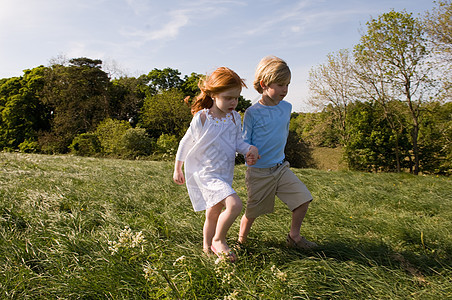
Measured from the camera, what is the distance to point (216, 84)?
2447 mm

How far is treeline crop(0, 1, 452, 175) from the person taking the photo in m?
14.0

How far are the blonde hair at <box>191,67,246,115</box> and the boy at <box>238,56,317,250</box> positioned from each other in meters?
0.31

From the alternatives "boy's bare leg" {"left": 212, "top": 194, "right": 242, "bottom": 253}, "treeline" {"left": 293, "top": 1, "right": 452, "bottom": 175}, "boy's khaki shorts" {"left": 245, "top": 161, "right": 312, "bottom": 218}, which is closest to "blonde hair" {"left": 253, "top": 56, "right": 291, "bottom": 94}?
"boy's khaki shorts" {"left": 245, "top": 161, "right": 312, "bottom": 218}

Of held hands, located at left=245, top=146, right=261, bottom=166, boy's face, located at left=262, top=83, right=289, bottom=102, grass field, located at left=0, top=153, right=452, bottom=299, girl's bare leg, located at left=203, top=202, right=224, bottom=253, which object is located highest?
boy's face, located at left=262, top=83, right=289, bottom=102

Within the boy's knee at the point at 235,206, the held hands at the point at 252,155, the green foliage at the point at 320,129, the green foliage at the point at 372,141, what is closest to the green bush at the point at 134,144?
the green foliage at the point at 320,129

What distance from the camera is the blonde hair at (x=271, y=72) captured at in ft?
8.70

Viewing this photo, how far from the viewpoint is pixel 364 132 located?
15555 mm

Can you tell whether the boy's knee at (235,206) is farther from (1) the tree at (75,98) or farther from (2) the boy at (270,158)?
(1) the tree at (75,98)

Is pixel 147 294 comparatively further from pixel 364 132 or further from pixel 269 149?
pixel 364 132

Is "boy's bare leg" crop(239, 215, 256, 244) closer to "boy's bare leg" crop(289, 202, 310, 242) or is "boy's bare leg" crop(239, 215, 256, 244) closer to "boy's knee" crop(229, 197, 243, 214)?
"boy's bare leg" crop(289, 202, 310, 242)

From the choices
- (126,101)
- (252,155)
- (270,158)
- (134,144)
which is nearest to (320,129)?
(134,144)

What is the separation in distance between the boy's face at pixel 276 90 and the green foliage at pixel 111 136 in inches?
713

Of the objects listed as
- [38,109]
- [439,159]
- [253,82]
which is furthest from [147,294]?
[38,109]

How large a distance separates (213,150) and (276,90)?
30.5 inches
